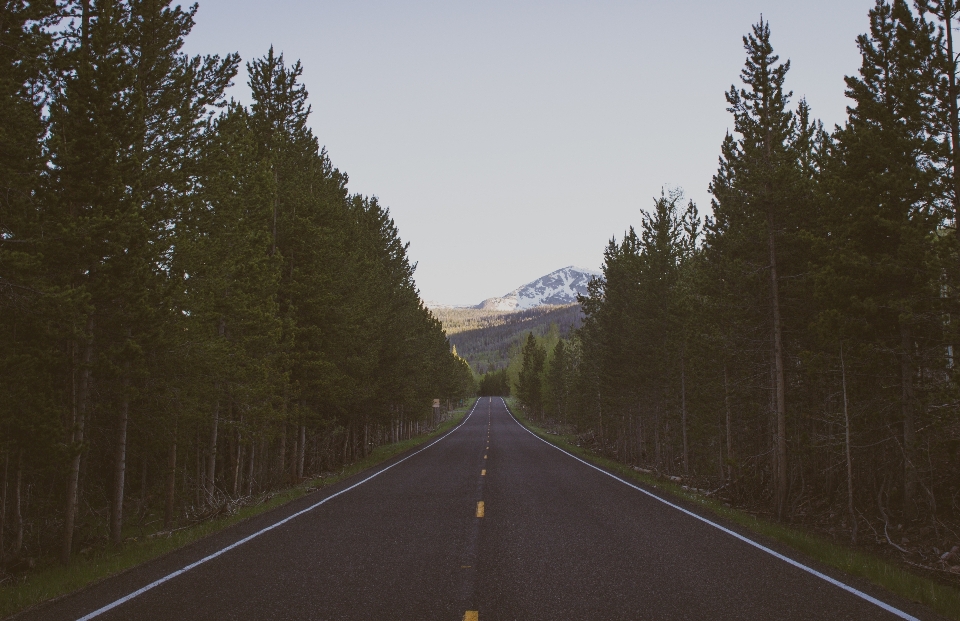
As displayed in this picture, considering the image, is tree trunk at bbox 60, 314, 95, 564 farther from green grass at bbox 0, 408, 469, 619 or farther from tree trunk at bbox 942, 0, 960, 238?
tree trunk at bbox 942, 0, 960, 238

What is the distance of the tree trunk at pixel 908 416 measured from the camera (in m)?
12.8

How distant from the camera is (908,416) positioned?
12.9 meters

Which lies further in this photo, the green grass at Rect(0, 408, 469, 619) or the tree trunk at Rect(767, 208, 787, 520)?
the tree trunk at Rect(767, 208, 787, 520)

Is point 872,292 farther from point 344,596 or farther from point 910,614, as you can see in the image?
point 344,596

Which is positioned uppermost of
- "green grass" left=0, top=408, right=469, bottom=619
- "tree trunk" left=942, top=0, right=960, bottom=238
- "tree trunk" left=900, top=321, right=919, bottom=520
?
"tree trunk" left=942, top=0, right=960, bottom=238

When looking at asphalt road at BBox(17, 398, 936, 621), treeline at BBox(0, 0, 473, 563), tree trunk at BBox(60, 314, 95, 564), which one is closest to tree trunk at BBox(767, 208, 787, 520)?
asphalt road at BBox(17, 398, 936, 621)

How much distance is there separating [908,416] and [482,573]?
36.6 ft

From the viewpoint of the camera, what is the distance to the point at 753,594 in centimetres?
642

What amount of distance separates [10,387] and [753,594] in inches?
441

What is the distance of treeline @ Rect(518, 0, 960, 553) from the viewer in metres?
11.8

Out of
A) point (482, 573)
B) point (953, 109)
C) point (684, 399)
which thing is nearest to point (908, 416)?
point (953, 109)

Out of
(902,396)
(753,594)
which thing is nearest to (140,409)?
(753,594)

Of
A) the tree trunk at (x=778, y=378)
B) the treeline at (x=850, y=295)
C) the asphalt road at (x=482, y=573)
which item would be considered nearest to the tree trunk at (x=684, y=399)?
the treeline at (x=850, y=295)

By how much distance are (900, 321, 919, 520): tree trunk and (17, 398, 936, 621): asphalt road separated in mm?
5103
